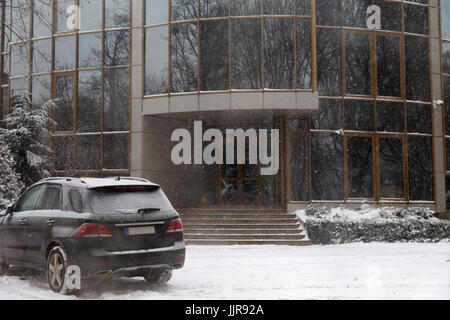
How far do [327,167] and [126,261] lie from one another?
13278mm

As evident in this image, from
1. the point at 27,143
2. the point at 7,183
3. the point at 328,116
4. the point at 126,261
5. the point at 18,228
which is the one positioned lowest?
the point at 126,261

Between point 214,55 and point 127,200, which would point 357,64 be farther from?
point 127,200

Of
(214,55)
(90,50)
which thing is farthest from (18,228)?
(90,50)

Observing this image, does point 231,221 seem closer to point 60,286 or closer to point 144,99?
point 144,99

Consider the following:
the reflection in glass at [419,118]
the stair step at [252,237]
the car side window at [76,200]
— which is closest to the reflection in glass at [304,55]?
the reflection in glass at [419,118]

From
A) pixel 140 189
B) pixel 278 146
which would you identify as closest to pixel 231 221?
pixel 278 146

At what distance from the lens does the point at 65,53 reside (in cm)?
2144

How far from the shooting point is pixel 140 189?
8.26m

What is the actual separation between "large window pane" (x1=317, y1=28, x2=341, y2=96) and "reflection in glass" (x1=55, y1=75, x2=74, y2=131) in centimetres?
948

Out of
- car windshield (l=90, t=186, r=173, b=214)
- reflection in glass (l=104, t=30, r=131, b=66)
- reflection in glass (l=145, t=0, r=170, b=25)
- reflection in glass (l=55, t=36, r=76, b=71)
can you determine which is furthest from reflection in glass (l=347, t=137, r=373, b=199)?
car windshield (l=90, t=186, r=173, b=214)

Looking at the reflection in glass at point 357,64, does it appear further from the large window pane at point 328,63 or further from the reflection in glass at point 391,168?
the reflection in glass at point 391,168

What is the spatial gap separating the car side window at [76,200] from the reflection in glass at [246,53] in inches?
445

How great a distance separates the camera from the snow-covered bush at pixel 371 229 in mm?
16766
